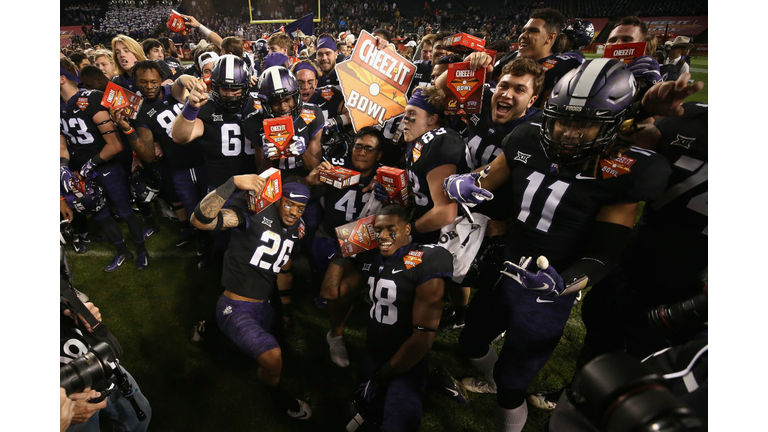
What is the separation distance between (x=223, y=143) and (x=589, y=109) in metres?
3.72

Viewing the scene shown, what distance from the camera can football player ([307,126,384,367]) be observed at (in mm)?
3613

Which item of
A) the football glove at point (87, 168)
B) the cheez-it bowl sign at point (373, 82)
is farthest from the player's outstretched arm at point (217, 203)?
the football glove at point (87, 168)

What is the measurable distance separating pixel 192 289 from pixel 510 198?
4.24 m

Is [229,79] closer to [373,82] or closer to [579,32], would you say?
[373,82]

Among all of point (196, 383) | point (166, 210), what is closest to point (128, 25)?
point (166, 210)

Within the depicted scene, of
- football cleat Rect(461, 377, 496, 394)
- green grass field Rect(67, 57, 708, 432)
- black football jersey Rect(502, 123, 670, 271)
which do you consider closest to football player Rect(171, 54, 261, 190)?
green grass field Rect(67, 57, 708, 432)

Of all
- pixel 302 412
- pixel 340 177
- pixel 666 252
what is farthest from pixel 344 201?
pixel 666 252

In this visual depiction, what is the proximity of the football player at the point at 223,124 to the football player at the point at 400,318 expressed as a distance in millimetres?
2160

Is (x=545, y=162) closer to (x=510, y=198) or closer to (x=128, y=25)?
(x=510, y=198)

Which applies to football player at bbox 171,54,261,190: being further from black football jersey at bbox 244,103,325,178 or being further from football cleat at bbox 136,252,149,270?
football cleat at bbox 136,252,149,270

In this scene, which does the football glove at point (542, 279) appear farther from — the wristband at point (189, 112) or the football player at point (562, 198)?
the wristband at point (189, 112)

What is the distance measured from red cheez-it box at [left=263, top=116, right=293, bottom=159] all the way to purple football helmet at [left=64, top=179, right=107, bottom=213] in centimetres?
308

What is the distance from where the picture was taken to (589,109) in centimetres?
198

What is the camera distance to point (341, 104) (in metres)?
5.57
